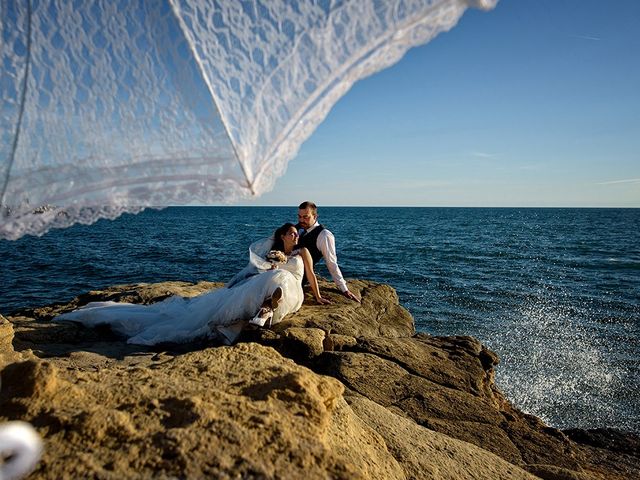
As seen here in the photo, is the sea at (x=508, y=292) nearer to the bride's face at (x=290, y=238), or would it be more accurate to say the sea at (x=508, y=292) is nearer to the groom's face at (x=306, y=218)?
the bride's face at (x=290, y=238)

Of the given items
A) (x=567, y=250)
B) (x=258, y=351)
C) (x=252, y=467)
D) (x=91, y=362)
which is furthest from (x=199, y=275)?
(x=567, y=250)

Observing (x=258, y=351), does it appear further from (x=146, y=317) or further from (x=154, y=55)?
(x=146, y=317)

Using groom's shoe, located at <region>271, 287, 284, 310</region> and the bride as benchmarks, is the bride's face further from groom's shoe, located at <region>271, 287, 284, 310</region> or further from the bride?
groom's shoe, located at <region>271, 287, 284, 310</region>

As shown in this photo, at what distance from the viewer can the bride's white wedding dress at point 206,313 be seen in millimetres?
5129

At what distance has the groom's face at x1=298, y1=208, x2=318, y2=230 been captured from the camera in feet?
20.2

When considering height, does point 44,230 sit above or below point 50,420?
above

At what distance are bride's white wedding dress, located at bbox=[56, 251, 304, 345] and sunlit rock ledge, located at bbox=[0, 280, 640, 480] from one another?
0.20 meters

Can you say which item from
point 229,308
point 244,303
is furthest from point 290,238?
point 229,308

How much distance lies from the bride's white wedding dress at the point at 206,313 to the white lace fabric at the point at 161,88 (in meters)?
3.86

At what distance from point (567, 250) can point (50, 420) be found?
113ft

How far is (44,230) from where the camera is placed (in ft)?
4.25

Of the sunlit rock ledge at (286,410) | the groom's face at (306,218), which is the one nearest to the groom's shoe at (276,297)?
the sunlit rock ledge at (286,410)

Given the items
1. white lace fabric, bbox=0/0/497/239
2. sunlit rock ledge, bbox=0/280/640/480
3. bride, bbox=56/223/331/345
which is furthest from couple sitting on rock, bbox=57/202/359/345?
white lace fabric, bbox=0/0/497/239

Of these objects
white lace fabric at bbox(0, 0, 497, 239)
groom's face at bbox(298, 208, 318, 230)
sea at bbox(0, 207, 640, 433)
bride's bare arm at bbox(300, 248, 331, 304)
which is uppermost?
white lace fabric at bbox(0, 0, 497, 239)
